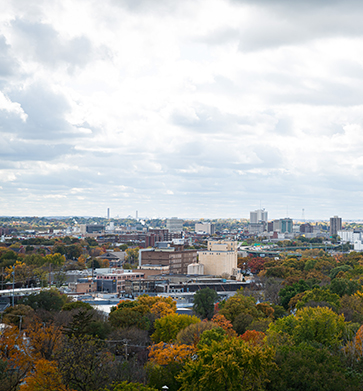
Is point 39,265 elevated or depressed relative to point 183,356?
depressed

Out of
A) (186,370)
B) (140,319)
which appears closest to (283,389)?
(186,370)

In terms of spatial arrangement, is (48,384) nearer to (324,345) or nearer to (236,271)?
(324,345)

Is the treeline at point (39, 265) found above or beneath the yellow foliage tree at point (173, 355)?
beneath

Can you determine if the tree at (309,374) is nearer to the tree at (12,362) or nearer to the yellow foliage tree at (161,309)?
the tree at (12,362)

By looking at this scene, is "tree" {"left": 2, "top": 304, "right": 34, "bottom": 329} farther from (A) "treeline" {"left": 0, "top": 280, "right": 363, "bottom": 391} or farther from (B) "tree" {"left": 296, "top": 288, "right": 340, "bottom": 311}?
(B) "tree" {"left": 296, "top": 288, "right": 340, "bottom": 311}

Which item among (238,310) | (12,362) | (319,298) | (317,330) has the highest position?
(317,330)

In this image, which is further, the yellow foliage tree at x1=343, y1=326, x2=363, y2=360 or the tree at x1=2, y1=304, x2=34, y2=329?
the tree at x1=2, y1=304, x2=34, y2=329

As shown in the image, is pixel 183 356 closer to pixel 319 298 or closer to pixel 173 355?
pixel 173 355

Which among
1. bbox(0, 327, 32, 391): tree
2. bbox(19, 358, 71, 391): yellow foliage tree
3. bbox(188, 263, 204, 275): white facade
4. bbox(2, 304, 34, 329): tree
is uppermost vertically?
bbox(19, 358, 71, 391): yellow foliage tree

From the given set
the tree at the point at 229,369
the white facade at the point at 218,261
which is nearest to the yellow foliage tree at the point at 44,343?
the tree at the point at 229,369

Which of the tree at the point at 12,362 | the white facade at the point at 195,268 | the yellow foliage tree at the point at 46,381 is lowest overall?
the white facade at the point at 195,268

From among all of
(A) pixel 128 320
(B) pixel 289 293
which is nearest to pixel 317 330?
(A) pixel 128 320

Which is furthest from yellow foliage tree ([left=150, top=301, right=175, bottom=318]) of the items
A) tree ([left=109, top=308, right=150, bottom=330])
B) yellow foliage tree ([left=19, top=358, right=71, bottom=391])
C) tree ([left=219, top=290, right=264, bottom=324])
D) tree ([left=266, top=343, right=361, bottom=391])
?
yellow foliage tree ([left=19, top=358, right=71, bottom=391])
